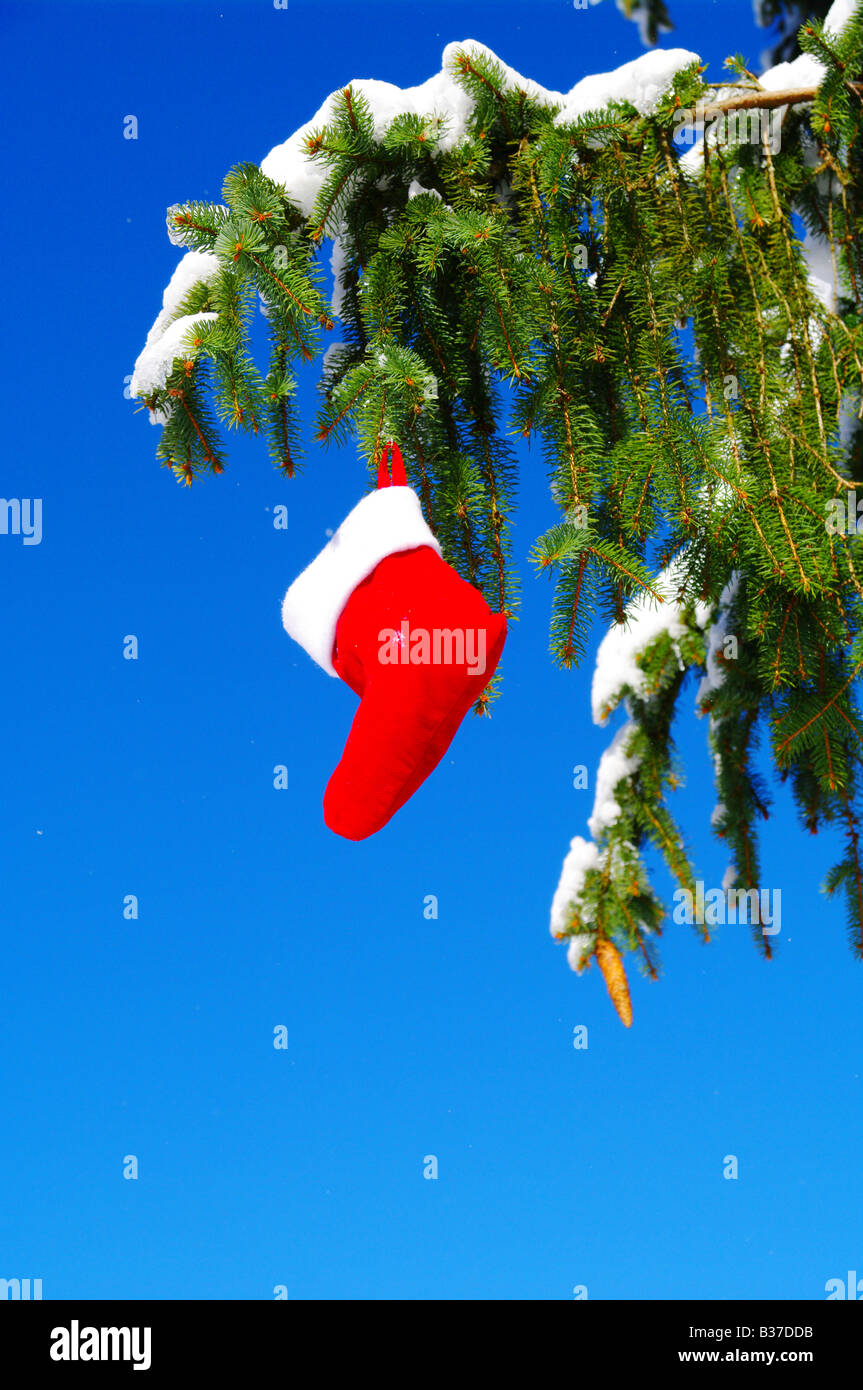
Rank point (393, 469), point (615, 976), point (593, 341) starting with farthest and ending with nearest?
1. point (615, 976)
2. point (593, 341)
3. point (393, 469)

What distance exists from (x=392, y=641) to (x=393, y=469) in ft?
1.08

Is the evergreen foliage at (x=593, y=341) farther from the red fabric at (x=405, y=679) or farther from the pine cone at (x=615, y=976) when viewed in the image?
the pine cone at (x=615, y=976)

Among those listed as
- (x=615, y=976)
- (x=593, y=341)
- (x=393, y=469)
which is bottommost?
(x=615, y=976)

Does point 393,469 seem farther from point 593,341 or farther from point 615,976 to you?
point 615,976

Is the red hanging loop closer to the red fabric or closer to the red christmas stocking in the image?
the red christmas stocking

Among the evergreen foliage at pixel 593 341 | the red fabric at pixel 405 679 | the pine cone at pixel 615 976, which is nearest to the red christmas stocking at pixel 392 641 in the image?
the red fabric at pixel 405 679

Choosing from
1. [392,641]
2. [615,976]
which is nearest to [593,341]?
[392,641]

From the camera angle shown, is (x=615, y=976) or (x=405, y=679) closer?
(x=405, y=679)

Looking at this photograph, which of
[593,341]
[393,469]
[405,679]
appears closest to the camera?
[405,679]

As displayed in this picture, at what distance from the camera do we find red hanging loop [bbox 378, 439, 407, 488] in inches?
69.1

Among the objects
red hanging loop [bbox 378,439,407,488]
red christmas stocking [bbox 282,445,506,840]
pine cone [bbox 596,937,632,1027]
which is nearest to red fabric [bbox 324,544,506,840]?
red christmas stocking [bbox 282,445,506,840]

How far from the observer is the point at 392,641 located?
1666 millimetres

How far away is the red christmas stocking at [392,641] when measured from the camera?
1.65m
